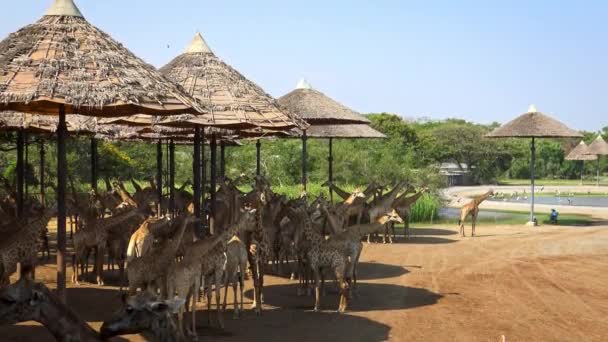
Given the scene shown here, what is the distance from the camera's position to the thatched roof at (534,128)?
23281mm

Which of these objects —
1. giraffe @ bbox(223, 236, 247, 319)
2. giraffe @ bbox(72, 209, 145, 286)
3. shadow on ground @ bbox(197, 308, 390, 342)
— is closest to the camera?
shadow on ground @ bbox(197, 308, 390, 342)

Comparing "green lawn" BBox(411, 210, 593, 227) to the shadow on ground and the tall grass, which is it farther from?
the shadow on ground

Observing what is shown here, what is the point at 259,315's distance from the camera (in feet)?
32.3

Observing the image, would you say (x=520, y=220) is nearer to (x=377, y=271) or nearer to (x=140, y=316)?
(x=377, y=271)

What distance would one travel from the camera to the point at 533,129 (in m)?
23.5

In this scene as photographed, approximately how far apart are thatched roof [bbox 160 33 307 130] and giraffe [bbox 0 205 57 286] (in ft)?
7.53

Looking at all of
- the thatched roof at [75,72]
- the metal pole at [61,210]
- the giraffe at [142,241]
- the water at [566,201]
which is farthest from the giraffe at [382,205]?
the water at [566,201]

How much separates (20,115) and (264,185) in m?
4.58

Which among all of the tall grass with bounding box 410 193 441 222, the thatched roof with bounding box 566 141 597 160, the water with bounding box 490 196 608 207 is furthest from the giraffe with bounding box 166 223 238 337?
the thatched roof with bounding box 566 141 597 160

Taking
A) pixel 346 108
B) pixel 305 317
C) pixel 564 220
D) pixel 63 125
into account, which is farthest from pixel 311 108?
pixel 564 220

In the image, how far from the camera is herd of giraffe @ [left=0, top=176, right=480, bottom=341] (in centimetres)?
581

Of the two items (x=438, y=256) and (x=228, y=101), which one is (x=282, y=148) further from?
(x=228, y=101)

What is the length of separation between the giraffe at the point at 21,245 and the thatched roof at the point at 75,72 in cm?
166

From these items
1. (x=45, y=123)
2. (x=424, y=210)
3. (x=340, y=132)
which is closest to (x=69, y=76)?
(x=45, y=123)
